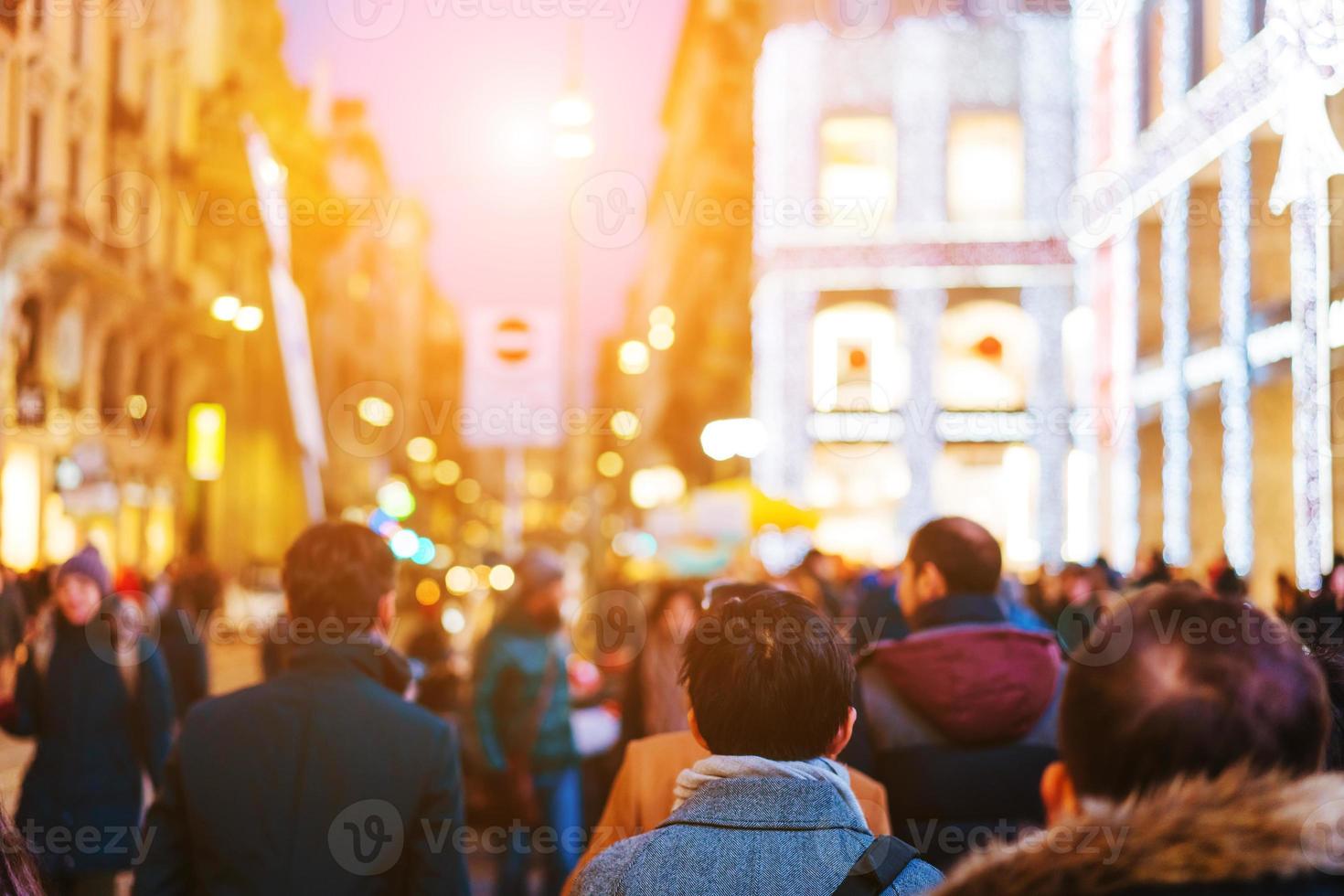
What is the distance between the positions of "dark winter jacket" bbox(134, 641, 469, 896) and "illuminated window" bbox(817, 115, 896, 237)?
2727cm

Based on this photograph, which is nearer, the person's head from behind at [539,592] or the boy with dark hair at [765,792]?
the boy with dark hair at [765,792]

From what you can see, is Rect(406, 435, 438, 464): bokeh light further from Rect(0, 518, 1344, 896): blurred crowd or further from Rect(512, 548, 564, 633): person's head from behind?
Rect(0, 518, 1344, 896): blurred crowd

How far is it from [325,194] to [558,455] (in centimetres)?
13431

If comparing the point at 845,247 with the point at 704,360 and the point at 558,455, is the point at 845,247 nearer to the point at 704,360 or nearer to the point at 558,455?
the point at 704,360

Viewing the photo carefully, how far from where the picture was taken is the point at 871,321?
1208 inches

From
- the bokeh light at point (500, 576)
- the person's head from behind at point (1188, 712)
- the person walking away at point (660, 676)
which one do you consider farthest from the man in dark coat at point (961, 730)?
the bokeh light at point (500, 576)

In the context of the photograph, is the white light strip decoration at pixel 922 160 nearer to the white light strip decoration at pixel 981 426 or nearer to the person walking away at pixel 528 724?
the white light strip decoration at pixel 981 426

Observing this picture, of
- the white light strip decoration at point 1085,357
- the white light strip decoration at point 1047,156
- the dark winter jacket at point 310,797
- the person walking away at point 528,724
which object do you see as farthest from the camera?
the white light strip decoration at point 1047,156

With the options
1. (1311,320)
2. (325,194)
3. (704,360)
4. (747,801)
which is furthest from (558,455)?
(747,801)

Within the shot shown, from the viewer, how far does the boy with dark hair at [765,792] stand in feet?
8.60

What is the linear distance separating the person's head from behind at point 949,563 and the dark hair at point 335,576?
1.76 metres

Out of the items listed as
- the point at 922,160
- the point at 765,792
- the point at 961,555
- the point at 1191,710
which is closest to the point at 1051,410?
the point at 922,160

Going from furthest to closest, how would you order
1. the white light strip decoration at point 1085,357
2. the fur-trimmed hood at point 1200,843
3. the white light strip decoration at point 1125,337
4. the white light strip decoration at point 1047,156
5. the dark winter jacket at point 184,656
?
the white light strip decoration at point 1047,156 → the white light strip decoration at point 1085,357 → the white light strip decoration at point 1125,337 → the dark winter jacket at point 184,656 → the fur-trimmed hood at point 1200,843

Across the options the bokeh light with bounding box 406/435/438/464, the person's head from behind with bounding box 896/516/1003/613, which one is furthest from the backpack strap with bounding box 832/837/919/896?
the bokeh light with bounding box 406/435/438/464
